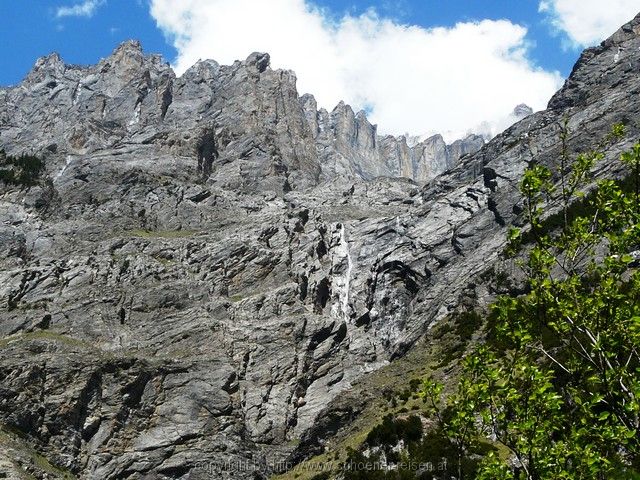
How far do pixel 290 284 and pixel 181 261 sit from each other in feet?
73.4

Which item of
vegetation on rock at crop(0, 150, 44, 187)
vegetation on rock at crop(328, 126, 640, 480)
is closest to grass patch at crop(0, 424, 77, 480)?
vegetation on rock at crop(328, 126, 640, 480)

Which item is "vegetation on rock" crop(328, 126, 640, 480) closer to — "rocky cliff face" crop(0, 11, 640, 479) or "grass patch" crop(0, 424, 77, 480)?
"rocky cliff face" crop(0, 11, 640, 479)

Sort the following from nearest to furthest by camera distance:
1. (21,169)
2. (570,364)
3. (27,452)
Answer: (570,364), (27,452), (21,169)

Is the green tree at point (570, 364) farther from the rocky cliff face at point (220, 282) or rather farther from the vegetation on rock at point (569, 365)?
the rocky cliff face at point (220, 282)

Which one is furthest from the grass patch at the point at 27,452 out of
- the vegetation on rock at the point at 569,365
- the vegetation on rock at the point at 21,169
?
the vegetation on rock at the point at 21,169

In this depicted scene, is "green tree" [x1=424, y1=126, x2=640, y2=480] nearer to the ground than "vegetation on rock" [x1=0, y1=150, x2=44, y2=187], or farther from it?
nearer to the ground

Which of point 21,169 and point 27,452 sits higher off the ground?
point 21,169

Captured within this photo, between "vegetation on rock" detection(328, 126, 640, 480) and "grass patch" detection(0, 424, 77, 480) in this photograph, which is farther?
"grass patch" detection(0, 424, 77, 480)

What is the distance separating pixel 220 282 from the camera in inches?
4163

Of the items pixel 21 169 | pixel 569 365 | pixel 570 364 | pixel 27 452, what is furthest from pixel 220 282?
pixel 570 364

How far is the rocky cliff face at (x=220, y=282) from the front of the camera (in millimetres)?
81375

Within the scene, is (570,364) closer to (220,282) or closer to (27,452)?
(27,452)

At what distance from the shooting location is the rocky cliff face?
81375 mm

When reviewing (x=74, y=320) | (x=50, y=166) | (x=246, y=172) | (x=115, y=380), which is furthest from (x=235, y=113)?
(x=115, y=380)
